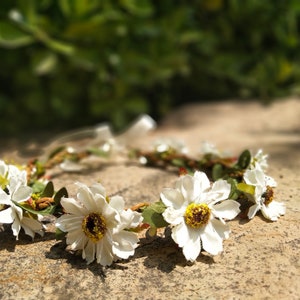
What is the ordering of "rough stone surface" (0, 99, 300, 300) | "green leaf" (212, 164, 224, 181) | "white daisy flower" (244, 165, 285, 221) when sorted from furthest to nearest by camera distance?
"green leaf" (212, 164, 224, 181) → "white daisy flower" (244, 165, 285, 221) → "rough stone surface" (0, 99, 300, 300)

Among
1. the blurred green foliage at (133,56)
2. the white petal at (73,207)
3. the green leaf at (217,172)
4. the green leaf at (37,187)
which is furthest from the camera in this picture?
the blurred green foliage at (133,56)

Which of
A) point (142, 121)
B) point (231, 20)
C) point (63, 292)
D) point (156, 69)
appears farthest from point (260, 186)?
point (231, 20)

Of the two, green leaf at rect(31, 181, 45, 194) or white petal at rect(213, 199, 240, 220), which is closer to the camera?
white petal at rect(213, 199, 240, 220)

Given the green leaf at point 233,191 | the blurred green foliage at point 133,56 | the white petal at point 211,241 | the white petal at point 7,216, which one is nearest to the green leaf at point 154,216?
the white petal at point 211,241

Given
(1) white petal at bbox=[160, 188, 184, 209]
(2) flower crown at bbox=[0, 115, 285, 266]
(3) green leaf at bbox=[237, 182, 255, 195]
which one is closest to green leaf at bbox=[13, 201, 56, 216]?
(2) flower crown at bbox=[0, 115, 285, 266]

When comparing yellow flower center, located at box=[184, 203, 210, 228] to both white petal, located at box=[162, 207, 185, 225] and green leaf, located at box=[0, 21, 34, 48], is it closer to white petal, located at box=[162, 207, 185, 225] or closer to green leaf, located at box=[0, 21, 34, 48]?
white petal, located at box=[162, 207, 185, 225]

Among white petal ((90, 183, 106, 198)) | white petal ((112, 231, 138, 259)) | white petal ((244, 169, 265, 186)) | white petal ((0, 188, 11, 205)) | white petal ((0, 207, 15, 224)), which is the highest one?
white petal ((90, 183, 106, 198))

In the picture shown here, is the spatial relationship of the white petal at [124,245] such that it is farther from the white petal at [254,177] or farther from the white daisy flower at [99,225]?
the white petal at [254,177]
